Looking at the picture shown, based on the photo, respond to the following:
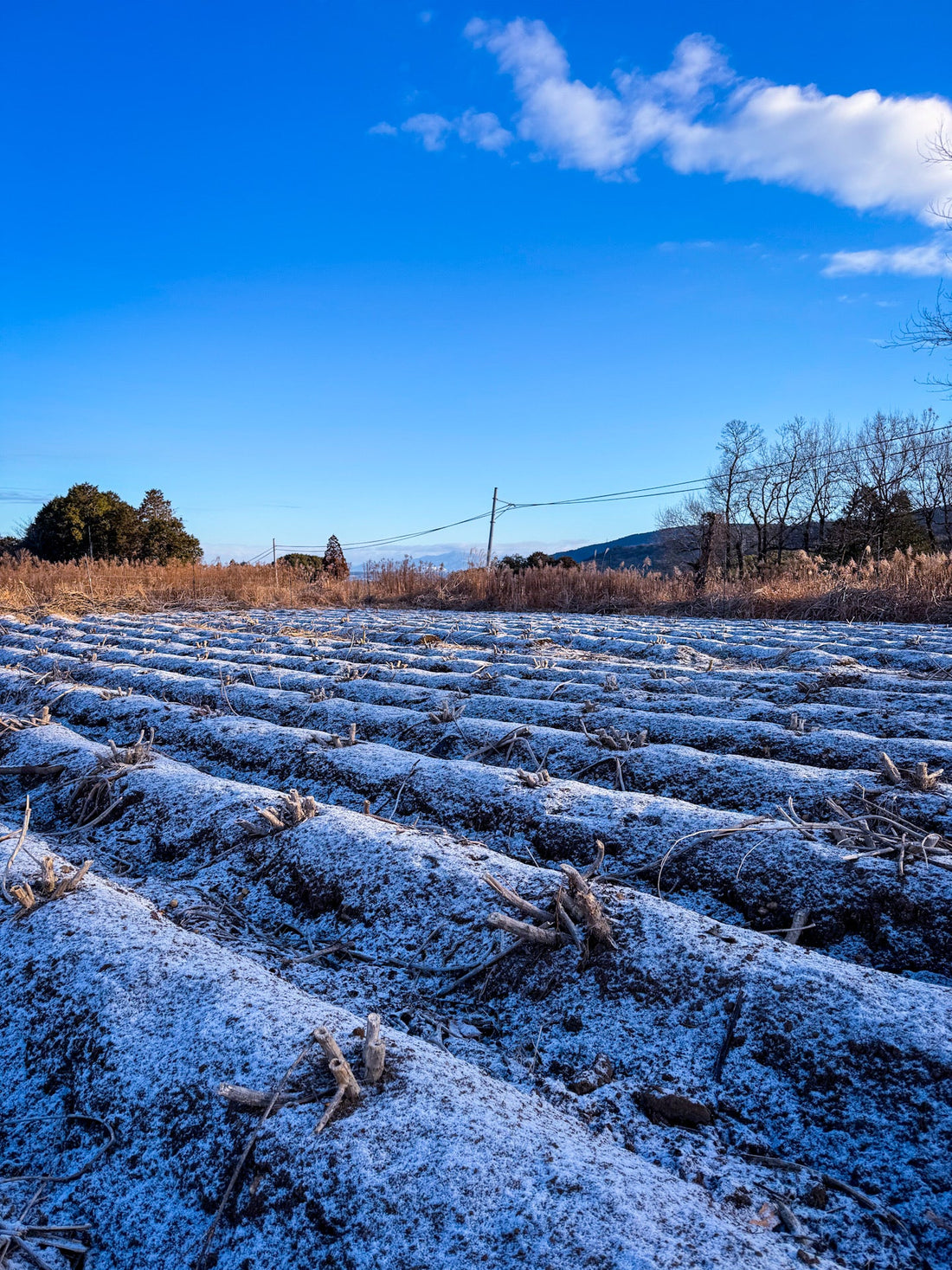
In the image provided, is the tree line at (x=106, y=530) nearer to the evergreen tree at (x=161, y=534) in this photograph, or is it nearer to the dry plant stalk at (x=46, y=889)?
the evergreen tree at (x=161, y=534)

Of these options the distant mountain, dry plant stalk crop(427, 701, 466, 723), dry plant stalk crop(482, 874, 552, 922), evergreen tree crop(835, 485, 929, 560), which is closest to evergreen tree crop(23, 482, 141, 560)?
the distant mountain

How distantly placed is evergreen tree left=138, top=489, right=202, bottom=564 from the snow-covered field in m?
25.1

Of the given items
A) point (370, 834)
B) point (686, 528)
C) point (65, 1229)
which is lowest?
point (65, 1229)

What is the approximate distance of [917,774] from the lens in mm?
2383

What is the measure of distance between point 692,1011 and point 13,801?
9.74ft

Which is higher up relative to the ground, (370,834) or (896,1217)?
(370,834)

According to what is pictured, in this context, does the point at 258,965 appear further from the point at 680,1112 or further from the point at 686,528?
the point at 686,528

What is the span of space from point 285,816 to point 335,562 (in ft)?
57.3

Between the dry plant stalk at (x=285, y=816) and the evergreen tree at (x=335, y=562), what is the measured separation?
15.7 meters

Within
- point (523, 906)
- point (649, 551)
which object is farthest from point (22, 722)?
point (649, 551)

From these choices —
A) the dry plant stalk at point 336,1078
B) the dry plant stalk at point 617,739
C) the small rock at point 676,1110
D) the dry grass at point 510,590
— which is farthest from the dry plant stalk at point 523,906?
the dry grass at point 510,590

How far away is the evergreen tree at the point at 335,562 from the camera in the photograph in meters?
18.3

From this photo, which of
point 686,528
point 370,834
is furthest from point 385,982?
point 686,528

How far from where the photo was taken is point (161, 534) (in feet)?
85.1
